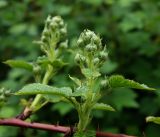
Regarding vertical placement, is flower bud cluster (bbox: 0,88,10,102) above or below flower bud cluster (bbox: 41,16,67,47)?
below

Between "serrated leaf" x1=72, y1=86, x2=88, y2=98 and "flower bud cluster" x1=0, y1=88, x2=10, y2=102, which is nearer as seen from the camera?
"serrated leaf" x1=72, y1=86, x2=88, y2=98

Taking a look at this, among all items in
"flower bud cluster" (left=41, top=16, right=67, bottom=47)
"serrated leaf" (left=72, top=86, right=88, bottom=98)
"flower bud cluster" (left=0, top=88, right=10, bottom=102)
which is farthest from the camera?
"flower bud cluster" (left=41, top=16, right=67, bottom=47)

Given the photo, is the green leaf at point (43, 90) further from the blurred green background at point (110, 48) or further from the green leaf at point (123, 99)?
the green leaf at point (123, 99)

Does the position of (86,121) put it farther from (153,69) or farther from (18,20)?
(18,20)

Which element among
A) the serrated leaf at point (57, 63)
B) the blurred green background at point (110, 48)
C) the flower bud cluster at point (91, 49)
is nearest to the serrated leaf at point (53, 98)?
the serrated leaf at point (57, 63)

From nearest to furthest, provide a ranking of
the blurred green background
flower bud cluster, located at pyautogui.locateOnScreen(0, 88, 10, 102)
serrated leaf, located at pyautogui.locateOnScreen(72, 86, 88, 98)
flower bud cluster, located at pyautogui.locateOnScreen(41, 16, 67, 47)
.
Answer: serrated leaf, located at pyautogui.locateOnScreen(72, 86, 88, 98) < flower bud cluster, located at pyautogui.locateOnScreen(0, 88, 10, 102) < flower bud cluster, located at pyautogui.locateOnScreen(41, 16, 67, 47) < the blurred green background

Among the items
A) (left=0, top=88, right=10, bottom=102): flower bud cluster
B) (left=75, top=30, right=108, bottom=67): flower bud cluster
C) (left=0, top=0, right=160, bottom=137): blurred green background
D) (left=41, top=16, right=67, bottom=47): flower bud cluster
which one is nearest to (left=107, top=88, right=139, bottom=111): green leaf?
(left=0, top=0, right=160, bottom=137): blurred green background

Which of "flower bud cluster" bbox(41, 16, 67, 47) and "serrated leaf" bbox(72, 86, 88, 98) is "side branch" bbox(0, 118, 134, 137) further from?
"flower bud cluster" bbox(41, 16, 67, 47)

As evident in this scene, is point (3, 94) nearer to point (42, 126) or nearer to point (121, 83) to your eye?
point (42, 126)
